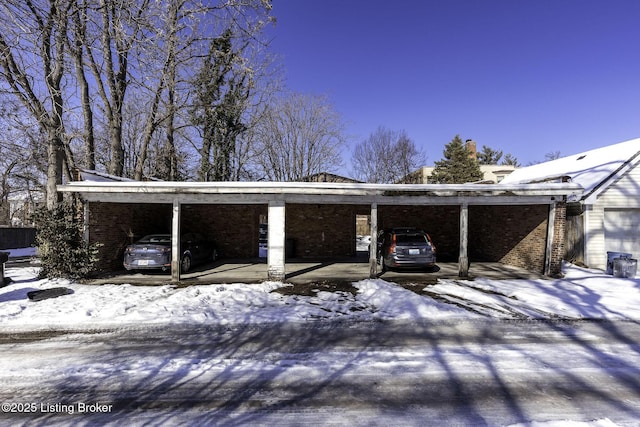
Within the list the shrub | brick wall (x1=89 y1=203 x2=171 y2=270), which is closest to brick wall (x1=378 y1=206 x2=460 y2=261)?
brick wall (x1=89 y1=203 x2=171 y2=270)

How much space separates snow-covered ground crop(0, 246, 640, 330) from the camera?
6.25m

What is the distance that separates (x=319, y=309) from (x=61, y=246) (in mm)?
7907

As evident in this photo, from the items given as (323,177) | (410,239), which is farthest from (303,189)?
(323,177)

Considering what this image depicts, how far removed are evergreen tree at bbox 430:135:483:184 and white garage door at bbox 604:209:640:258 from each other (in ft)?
76.3

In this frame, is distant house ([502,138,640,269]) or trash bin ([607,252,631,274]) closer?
trash bin ([607,252,631,274])

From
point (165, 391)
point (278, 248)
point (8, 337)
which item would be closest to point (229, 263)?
point (278, 248)

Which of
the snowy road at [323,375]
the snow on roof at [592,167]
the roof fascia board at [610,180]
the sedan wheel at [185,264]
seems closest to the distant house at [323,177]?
the snow on roof at [592,167]

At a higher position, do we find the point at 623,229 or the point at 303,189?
the point at 303,189

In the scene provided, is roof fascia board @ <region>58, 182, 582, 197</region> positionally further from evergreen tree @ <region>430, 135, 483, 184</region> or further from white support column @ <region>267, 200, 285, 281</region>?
evergreen tree @ <region>430, 135, 483, 184</region>

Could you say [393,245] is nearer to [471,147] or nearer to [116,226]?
[116,226]

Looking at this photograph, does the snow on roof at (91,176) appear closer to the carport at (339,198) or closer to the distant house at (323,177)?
the carport at (339,198)

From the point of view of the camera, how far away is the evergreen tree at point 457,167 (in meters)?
35.5

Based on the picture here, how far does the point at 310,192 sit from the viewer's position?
9102 mm

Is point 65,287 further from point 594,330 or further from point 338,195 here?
point 594,330
